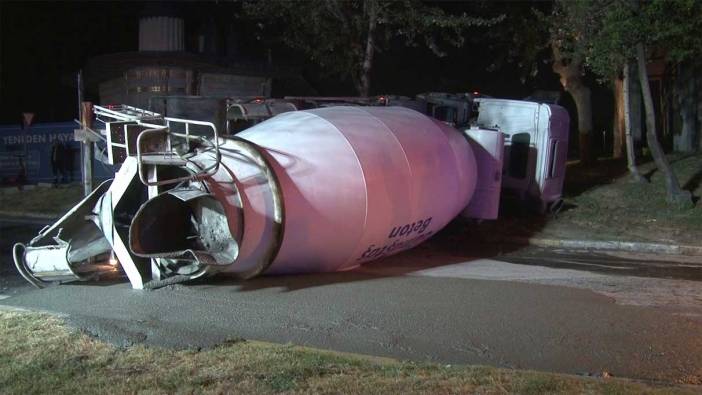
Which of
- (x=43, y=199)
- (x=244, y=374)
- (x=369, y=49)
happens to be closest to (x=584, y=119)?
(x=369, y=49)

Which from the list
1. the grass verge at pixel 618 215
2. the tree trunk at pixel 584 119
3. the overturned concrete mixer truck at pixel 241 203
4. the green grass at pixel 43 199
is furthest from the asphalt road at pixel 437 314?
the tree trunk at pixel 584 119

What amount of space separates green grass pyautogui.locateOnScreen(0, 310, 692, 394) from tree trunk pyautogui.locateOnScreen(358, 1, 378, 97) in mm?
13641

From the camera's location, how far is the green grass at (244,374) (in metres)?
4.58

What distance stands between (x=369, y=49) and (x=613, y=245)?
350 inches

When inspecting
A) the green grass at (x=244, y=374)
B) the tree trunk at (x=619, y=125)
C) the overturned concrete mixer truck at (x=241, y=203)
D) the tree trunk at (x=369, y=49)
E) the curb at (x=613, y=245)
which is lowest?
the curb at (x=613, y=245)

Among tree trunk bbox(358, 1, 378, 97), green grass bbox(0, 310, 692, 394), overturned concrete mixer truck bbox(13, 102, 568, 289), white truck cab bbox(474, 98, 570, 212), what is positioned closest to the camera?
green grass bbox(0, 310, 692, 394)

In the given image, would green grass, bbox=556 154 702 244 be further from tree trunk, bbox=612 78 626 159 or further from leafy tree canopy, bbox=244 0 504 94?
leafy tree canopy, bbox=244 0 504 94

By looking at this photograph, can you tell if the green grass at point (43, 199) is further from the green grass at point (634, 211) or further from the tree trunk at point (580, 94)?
the tree trunk at point (580, 94)

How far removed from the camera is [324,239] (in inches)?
318

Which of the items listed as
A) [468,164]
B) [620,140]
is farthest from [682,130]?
[468,164]

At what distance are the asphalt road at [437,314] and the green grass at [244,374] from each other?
1.30 feet

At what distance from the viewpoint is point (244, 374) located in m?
4.85

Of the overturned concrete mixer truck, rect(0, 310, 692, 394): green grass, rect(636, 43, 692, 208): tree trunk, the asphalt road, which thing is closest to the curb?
the asphalt road

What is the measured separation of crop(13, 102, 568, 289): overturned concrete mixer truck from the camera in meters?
7.41
